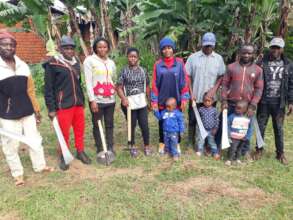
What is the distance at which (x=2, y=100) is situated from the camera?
366 cm

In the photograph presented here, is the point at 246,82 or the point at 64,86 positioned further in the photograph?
the point at 246,82

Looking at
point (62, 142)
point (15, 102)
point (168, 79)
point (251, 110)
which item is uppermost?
point (168, 79)

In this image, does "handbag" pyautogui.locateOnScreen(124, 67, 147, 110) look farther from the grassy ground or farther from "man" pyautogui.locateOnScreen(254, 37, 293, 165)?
"man" pyautogui.locateOnScreen(254, 37, 293, 165)

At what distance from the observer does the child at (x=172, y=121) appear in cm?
450

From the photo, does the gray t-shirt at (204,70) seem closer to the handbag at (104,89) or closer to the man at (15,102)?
the handbag at (104,89)

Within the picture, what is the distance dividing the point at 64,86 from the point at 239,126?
2398 mm

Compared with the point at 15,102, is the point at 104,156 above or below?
below

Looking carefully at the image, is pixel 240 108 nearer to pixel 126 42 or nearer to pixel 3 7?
pixel 126 42

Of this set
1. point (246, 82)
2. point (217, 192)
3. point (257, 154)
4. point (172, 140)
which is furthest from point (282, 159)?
point (172, 140)

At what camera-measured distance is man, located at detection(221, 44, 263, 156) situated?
13.6 ft

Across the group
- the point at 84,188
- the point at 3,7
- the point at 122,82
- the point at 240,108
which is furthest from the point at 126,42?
the point at 84,188

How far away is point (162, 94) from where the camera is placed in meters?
4.51

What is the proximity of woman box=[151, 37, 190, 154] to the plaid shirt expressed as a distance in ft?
2.08

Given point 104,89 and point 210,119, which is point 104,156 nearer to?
point 104,89
